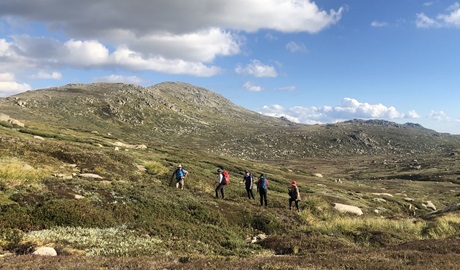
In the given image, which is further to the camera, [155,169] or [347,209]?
[347,209]

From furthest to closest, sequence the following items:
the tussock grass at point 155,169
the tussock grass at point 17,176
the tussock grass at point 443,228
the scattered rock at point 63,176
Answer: the tussock grass at point 155,169 → the scattered rock at point 63,176 → the tussock grass at point 443,228 → the tussock grass at point 17,176

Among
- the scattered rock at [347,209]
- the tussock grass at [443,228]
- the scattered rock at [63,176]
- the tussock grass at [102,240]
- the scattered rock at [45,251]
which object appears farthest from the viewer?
the scattered rock at [347,209]

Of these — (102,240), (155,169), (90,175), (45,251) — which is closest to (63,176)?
(90,175)

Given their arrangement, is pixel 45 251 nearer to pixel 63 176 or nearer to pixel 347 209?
pixel 63 176

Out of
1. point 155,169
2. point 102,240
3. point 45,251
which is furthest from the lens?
point 155,169

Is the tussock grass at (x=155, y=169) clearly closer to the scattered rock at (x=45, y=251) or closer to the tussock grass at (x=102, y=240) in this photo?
the tussock grass at (x=102, y=240)

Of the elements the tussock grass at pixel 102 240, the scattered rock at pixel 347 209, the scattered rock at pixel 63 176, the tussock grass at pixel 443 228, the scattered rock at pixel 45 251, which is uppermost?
the scattered rock at pixel 63 176

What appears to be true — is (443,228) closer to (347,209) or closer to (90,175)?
(347,209)

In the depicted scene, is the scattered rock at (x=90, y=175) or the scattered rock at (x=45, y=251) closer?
the scattered rock at (x=45, y=251)

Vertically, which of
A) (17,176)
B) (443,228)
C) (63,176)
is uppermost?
(17,176)

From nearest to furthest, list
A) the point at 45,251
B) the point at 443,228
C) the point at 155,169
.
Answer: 1. the point at 45,251
2. the point at 443,228
3. the point at 155,169

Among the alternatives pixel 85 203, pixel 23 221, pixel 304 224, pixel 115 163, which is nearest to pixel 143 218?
pixel 85 203

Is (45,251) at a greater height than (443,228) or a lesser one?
greater

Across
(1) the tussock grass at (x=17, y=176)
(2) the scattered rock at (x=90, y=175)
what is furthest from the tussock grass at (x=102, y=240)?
(2) the scattered rock at (x=90, y=175)
